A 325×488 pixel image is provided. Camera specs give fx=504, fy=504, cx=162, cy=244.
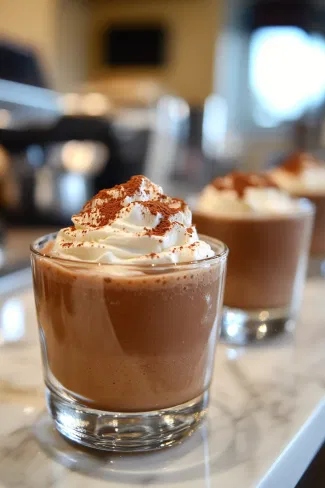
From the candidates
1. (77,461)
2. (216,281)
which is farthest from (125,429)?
(216,281)

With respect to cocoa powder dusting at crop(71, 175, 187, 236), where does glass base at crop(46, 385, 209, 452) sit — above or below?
below

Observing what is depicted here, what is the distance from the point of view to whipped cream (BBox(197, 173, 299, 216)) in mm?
905

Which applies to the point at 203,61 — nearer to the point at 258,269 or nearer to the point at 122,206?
the point at 258,269

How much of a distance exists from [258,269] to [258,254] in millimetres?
28

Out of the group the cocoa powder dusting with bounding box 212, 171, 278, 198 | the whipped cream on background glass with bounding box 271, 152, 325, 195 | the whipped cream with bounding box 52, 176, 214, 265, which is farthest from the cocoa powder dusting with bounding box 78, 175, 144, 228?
the whipped cream on background glass with bounding box 271, 152, 325, 195

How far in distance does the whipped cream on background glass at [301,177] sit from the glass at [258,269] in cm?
34

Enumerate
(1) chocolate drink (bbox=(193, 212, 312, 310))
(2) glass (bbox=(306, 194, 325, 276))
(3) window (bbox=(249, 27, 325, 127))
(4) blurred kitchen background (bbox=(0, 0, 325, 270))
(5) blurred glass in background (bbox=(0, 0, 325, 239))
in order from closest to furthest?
(1) chocolate drink (bbox=(193, 212, 312, 310)) → (2) glass (bbox=(306, 194, 325, 276)) → (4) blurred kitchen background (bbox=(0, 0, 325, 270)) → (5) blurred glass in background (bbox=(0, 0, 325, 239)) → (3) window (bbox=(249, 27, 325, 127))

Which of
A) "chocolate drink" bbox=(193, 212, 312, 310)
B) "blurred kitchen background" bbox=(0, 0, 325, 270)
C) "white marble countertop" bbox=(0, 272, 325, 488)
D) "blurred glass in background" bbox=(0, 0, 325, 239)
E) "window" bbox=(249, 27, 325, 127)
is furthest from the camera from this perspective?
"window" bbox=(249, 27, 325, 127)

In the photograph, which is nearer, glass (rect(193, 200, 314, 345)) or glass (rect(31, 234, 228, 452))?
glass (rect(31, 234, 228, 452))

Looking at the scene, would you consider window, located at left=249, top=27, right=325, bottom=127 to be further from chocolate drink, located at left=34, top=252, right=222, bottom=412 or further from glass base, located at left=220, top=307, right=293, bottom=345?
chocolate drink, located at left=34, top=252, right=222, bottom=412

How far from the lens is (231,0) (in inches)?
208

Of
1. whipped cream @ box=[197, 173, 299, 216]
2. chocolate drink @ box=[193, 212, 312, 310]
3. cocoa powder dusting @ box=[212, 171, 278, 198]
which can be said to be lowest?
chocolate drink @ box=[193, 212, 312, 310]

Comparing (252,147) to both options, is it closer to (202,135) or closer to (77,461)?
(202,135)

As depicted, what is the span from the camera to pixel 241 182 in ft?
3.12
